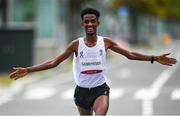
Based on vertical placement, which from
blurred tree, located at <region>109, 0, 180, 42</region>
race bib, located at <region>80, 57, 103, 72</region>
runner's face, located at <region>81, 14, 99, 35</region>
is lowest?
blurred tree, located at <region>109, 0, 180, 42</region>

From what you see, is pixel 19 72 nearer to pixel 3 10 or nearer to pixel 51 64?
pixel 51 64

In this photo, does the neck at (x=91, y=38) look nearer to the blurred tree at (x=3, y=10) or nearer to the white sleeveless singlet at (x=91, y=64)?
the white sleeveless singlet at (x=91, y=64)

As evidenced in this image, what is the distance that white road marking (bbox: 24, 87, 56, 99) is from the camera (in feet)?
71.4

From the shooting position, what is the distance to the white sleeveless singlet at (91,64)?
28.8 feet

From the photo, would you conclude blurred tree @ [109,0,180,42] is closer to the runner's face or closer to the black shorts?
the black shorts

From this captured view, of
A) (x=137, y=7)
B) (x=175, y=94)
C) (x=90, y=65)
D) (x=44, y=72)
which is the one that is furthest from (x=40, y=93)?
(x=137, y=7)

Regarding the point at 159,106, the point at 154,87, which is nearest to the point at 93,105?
the point at 159,106

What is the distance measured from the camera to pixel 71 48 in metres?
8.87

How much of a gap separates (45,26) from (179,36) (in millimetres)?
104310

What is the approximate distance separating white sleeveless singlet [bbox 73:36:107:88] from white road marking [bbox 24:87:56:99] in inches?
497

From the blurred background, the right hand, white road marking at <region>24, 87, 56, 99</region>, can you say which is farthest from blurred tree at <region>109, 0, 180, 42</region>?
the right hand

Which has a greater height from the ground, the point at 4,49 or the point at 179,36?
the point at 4,49

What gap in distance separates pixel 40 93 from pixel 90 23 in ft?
47.1

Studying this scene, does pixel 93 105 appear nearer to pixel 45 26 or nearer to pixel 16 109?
pixel 16 109
